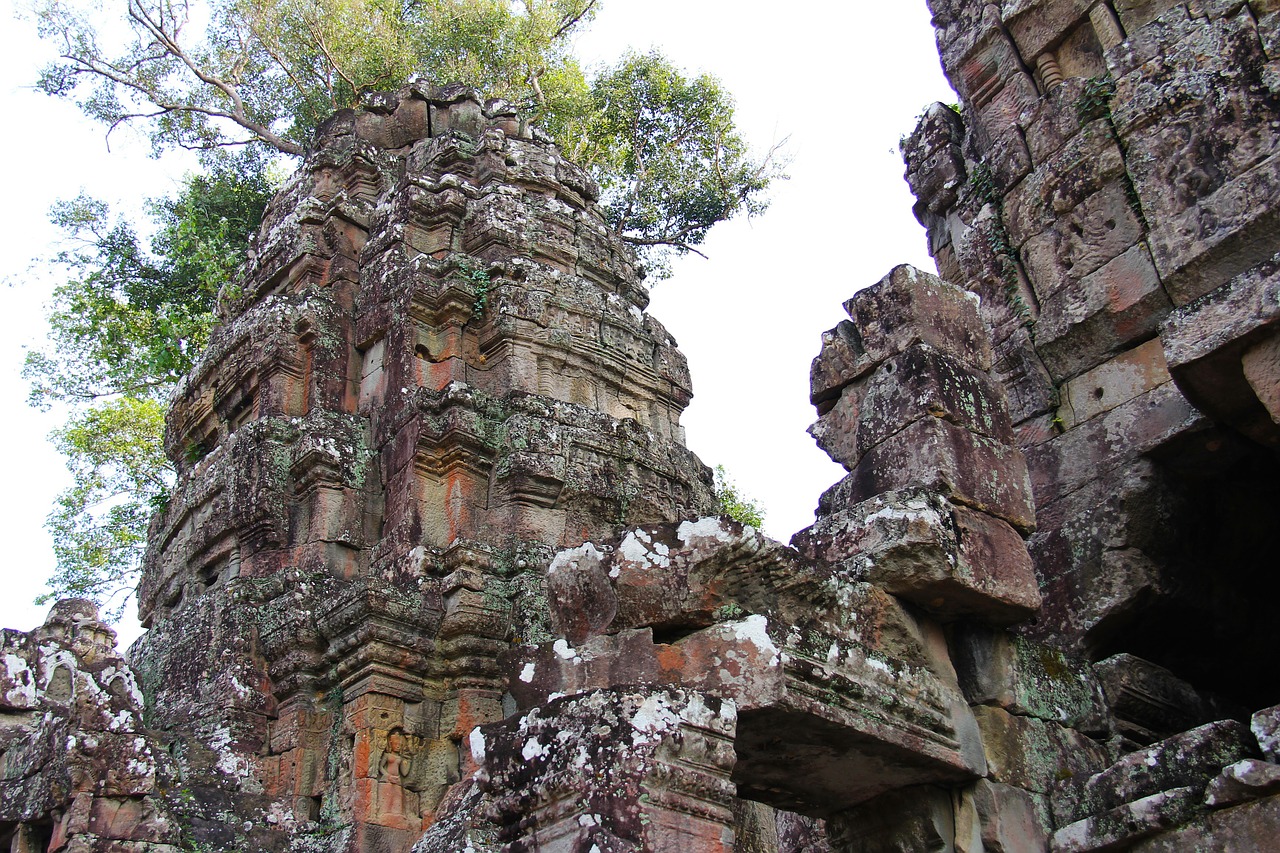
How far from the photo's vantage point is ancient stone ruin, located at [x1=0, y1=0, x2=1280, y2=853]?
4.03 m

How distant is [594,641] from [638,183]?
1588 centimetres

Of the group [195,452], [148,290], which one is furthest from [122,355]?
[195,452]

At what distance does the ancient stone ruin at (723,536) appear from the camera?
4031mm

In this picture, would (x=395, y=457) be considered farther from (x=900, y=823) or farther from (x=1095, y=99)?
(x=1095, y=99)

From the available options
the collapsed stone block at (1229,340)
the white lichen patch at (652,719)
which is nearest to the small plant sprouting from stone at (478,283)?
the collapsed stone block at (1229,340)

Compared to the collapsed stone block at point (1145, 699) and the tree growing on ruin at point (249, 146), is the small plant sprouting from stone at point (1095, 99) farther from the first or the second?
the tree growing on ruin at point (249, 146)

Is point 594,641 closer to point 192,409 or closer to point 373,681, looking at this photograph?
point 373,681

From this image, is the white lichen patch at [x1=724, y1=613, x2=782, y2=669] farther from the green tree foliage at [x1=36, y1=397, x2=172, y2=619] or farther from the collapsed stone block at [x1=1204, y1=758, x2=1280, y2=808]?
the green tree foliage at [x1=36, y1=397, x2=172, y2=619]

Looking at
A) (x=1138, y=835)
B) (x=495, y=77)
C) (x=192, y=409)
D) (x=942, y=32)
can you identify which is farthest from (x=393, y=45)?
(x=1138, y=835)

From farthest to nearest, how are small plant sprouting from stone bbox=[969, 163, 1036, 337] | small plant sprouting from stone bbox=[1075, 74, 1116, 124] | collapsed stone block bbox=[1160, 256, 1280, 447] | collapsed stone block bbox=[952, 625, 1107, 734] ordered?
small plant sprouting from stone bbox=[969, 163, 1036, 337], small plant sprouting from stone bbox=[1075, 74, 1116, 124], collapsed stone block bbox=[952, 625, 1107, 734], collapsed stone block bbox=[1160, 256, 1280, 447]

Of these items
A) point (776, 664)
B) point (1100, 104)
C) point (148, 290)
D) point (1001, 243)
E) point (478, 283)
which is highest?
point (148, 290)

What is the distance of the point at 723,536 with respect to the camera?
4.04 metres

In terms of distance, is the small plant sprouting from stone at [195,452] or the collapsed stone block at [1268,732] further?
the small plant sprouting from stone at [195,452]

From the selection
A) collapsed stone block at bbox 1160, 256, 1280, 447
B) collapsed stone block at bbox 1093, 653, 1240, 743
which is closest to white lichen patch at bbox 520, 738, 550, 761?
collapsed stone block at bbox 1093, 653, 1240, 743
